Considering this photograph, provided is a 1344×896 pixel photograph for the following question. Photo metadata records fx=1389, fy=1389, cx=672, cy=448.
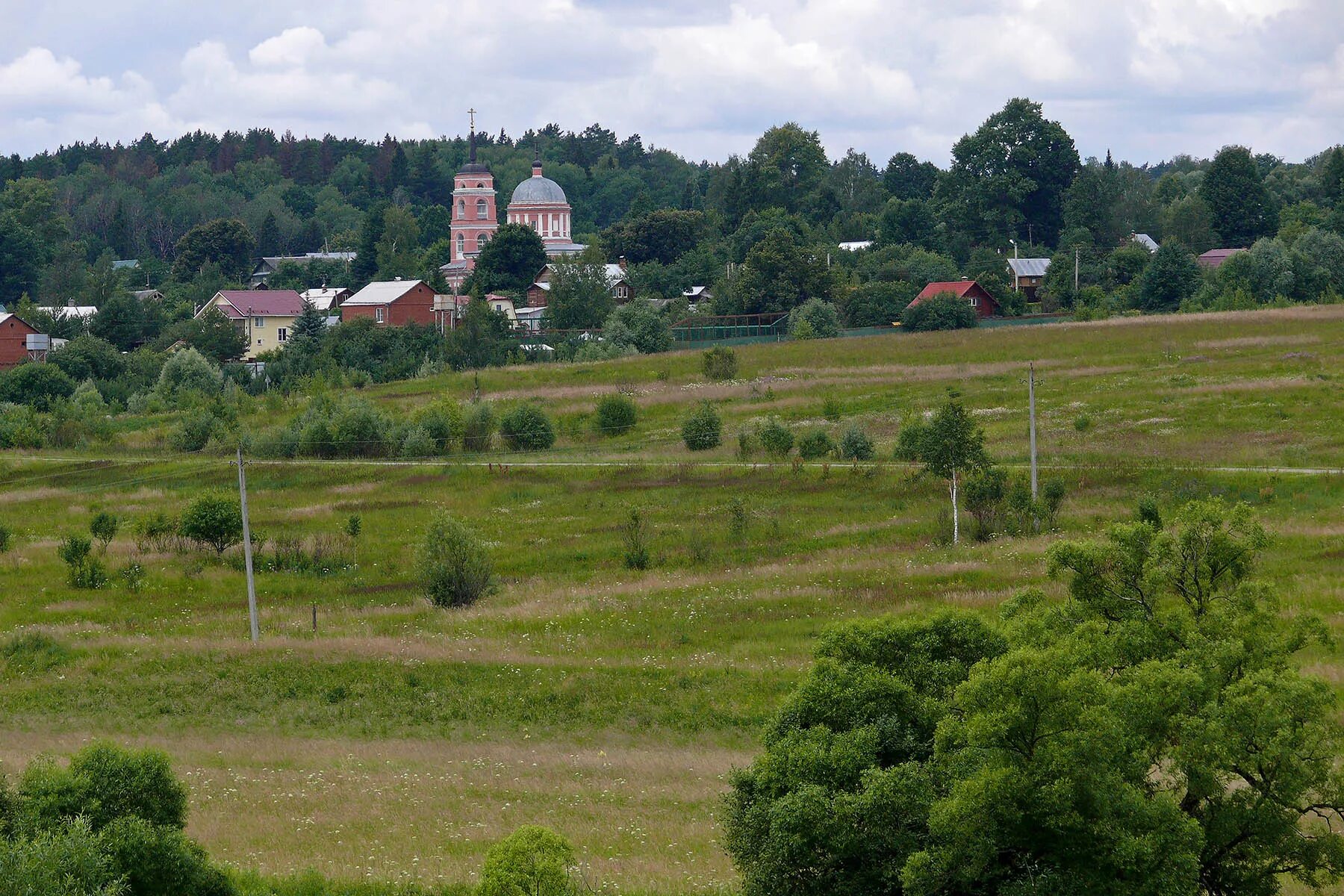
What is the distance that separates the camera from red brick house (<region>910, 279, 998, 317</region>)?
303 feet

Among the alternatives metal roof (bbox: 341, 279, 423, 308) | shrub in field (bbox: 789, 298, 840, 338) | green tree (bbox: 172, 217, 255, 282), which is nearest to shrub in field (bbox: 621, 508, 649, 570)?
shrub in field (bbox: 789, 298, 840, 338)

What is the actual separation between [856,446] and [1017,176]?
8199 cm

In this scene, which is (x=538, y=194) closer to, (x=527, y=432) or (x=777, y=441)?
(x=527, y=432)

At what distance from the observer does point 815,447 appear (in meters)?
46.3

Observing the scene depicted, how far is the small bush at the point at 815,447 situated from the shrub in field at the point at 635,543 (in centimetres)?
886

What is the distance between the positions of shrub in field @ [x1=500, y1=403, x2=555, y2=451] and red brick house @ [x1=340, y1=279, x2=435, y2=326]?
54.8 meters

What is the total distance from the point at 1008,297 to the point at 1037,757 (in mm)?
85405

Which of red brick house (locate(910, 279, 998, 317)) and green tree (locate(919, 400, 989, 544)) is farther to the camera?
red brick house (locate(910, 279, 998, 317))

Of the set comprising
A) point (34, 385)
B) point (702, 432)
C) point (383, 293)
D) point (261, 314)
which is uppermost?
point (383, 293)

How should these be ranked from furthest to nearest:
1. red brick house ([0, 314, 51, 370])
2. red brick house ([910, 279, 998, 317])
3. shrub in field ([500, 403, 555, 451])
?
red brick house ([0, 314, 51, 370])
red brick house ([910, 279, 998, 317])
shrub in field ([500, 403, 555, 451])

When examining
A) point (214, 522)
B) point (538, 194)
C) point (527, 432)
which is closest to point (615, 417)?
point (527, 432)

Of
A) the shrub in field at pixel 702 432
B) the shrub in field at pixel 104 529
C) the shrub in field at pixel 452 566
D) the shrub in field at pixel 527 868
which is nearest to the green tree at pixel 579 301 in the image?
the shrub in field at pixel 702 432

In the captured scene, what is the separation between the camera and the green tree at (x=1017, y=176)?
4754 inches

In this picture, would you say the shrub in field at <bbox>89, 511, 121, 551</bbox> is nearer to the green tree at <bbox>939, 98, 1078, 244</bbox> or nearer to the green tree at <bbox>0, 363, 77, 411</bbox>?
the green tree at <bbox>0, 363, 77, 411</bbox>
